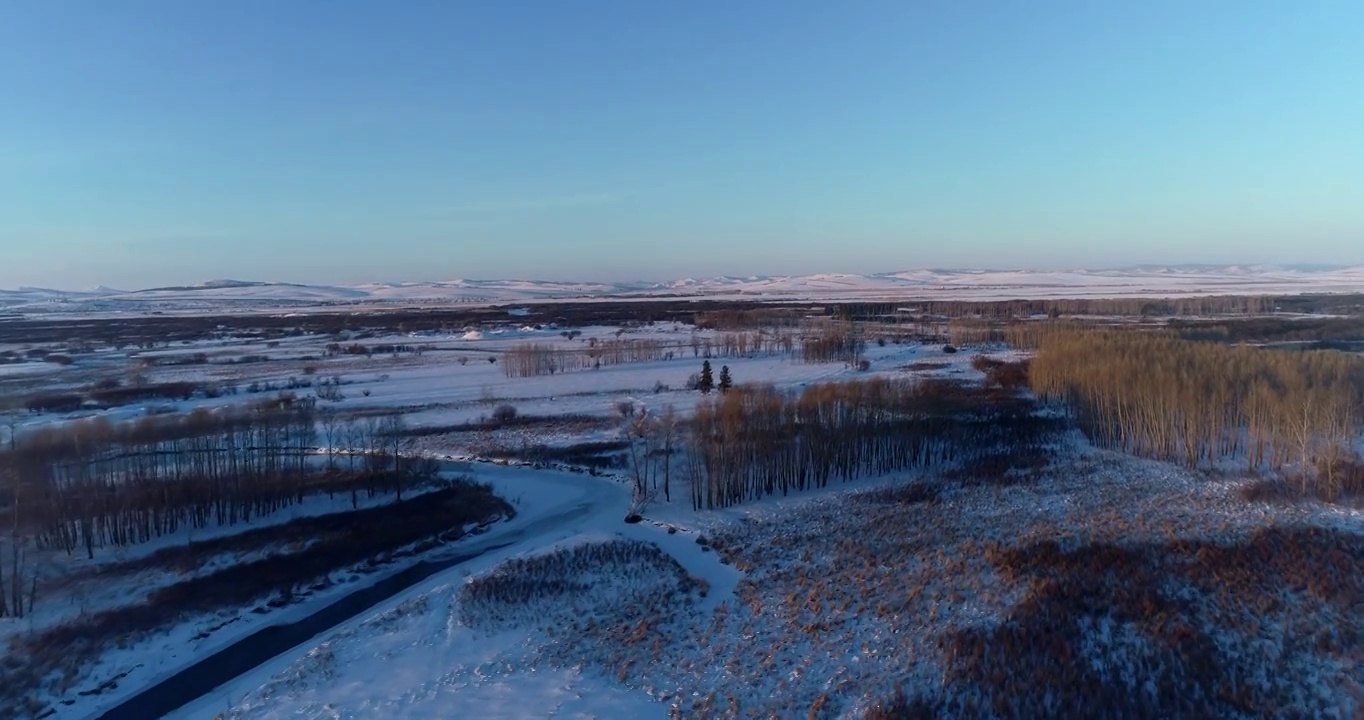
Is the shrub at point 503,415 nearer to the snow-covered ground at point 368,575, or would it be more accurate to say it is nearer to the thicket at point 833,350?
the snow-covered ground at point 368,575

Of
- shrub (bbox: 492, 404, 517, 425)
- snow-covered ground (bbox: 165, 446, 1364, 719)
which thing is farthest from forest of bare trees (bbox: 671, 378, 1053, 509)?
shrub (bbox: 492, 404, 517, 425)

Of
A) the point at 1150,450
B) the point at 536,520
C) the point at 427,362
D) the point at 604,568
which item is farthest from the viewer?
the point at 427,362

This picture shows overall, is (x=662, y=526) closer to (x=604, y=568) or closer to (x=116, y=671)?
(x=604, y=568)

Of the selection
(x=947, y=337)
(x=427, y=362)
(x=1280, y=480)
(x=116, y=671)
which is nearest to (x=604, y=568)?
(x=116, y=671)

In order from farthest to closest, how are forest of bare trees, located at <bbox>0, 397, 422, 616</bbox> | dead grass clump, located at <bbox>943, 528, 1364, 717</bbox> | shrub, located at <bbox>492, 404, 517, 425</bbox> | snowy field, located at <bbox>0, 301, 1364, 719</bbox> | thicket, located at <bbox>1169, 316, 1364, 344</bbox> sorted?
thicket, located at <bbox>1169, 316, 1364, 344</bbox>
shrub, located at <bbox>492, 404, 517, 425</bbox>
forest of bare trees, located at <bbox>0, 397, 422, 616</bbox>
snowy field, located at <bbox>0, 301, 1364, 719</bbox>
dead grass clump, located at <bbox>943, 528, 1364, 717</bbox>

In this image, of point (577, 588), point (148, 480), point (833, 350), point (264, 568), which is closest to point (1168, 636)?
point (577, 588)

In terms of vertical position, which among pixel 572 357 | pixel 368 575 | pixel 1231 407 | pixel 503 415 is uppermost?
pixel 1231 407

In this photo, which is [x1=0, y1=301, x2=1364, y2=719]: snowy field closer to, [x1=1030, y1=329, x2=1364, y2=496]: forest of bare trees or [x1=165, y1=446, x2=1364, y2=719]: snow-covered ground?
[x1=165, y1=446, x2=1364, y2=719]: snow-covered ground

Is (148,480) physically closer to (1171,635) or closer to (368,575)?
(368,575)
